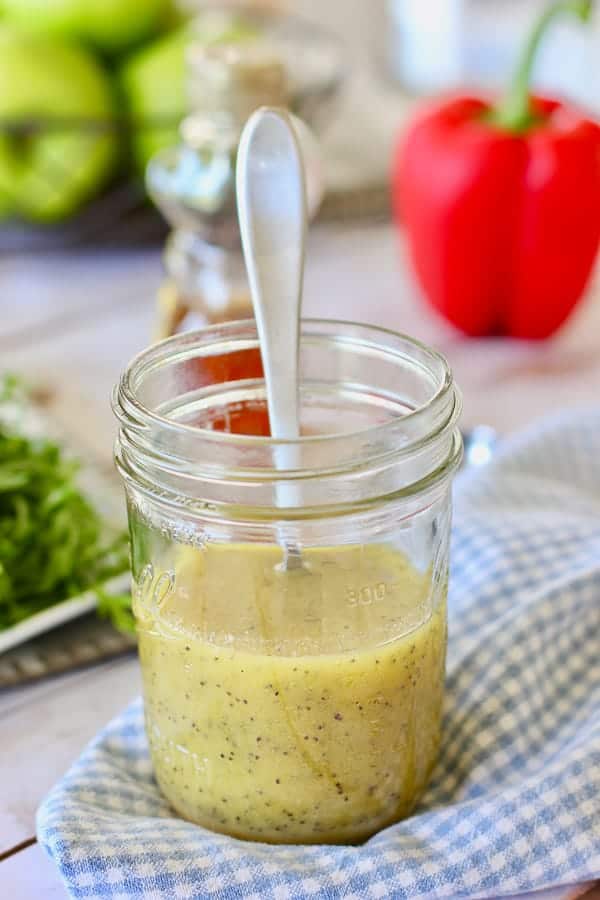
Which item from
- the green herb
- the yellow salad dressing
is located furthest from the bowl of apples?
the yellow salad dressing

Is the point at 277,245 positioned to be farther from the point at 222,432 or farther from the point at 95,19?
the point at 95,19

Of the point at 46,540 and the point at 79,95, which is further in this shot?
the point at 79,95

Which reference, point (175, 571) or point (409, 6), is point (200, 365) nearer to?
point (175, 571)

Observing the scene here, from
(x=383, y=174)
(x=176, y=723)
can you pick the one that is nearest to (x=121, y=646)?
(x=176, y=723)

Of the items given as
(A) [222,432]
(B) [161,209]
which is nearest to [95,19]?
(B) [161,209]

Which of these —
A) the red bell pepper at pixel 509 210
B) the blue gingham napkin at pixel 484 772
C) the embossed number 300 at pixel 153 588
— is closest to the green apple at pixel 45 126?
the red bell pepper at pixel 509 210

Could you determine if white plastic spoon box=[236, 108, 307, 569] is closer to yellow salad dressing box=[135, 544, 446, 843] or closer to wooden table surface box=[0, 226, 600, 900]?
yellow salad dressing box=[135, 544, 446, 843]
